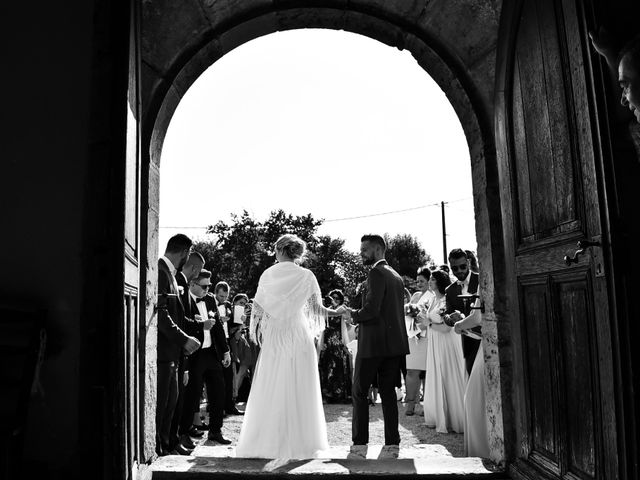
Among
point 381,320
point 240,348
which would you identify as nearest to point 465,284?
point 381,320

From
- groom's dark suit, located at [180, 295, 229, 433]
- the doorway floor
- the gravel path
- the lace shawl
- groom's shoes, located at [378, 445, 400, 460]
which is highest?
the lace shawl

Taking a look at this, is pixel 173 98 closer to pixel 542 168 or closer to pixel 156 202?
pixel 156 202

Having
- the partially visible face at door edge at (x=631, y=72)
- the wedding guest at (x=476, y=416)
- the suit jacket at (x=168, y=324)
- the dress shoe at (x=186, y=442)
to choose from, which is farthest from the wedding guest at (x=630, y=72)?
the dress shoe at (x=186, y=442)

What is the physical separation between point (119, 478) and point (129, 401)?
0.38 meters

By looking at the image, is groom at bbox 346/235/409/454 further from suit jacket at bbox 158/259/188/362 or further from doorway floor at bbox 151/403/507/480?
suit jacket at bbox 158/259/188/362

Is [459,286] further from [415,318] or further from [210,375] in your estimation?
[210,375]

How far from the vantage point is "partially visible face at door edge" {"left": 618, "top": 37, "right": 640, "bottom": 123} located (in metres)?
2.03

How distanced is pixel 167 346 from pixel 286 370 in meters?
1.26

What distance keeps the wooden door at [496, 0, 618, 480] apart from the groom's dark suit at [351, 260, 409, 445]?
1.90 m

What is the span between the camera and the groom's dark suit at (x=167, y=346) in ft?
15.7

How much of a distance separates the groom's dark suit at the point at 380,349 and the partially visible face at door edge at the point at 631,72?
370 centimetres

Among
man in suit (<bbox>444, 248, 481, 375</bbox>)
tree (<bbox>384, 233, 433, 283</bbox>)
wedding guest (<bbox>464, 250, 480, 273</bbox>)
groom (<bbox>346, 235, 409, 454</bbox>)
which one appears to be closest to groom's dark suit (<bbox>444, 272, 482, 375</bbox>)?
man in suit (<bbox>444, 248, 481, 375</bbox>)

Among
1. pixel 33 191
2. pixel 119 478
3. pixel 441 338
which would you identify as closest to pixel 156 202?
pixel 33 191

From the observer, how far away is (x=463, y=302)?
6152 millimetres
